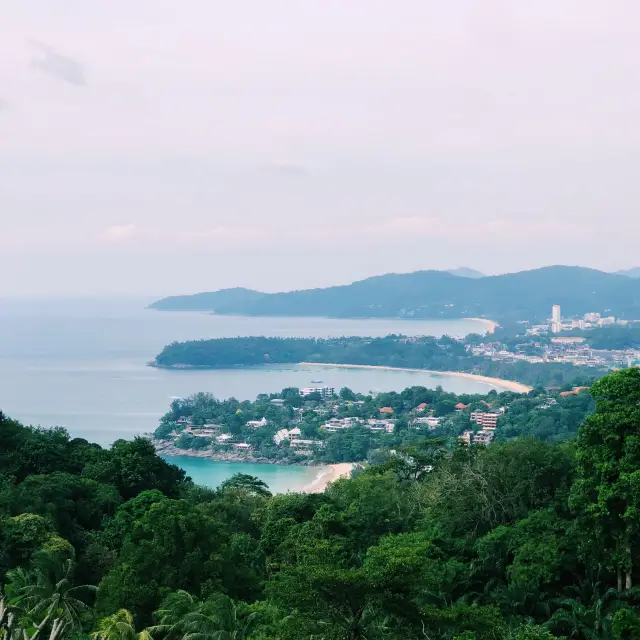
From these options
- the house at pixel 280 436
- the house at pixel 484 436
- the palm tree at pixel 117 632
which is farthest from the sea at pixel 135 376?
the palm tree at pixel 117 632

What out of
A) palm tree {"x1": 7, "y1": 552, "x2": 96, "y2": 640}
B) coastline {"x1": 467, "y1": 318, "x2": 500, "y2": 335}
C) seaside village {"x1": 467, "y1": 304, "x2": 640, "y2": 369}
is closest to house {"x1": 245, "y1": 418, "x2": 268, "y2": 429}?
seaside village {"x1": 467, "y1": 304, "x2": 640, "y2": 369}

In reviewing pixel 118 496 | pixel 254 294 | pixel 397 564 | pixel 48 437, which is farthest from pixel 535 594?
pixel 254 294

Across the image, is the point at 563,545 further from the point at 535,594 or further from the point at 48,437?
the point at 48,437

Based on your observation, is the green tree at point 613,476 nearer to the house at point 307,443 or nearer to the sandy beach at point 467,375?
the house at point 307,443

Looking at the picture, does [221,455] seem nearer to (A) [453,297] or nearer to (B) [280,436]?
(B) [280,436]

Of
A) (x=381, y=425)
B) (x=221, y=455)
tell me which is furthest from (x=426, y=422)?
(x=221, y=455)
